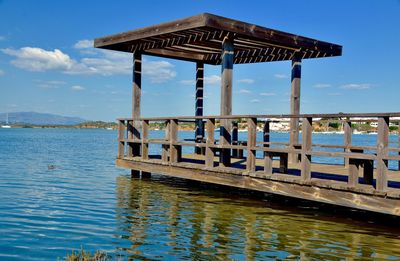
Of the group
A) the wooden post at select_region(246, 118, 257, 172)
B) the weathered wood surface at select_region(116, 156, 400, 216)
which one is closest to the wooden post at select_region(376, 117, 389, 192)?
the weathered wood surface at select_region(116, 156, 400, 216)

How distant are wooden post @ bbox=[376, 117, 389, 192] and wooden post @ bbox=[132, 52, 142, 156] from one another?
8.35m

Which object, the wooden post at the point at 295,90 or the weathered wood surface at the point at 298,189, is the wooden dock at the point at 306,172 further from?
the wooden post at the point at 295,90

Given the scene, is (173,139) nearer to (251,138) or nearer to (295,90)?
(251,138)

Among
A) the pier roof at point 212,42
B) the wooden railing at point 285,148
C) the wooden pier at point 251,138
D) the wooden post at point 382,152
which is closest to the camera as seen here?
the wooden post at point 382,152

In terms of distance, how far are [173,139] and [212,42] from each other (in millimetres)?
3248

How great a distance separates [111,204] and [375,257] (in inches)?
249

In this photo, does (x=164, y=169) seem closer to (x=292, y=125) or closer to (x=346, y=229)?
(x=292, y=125)

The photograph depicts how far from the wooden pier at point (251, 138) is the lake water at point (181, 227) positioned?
629 millimetres

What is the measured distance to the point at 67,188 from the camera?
46.0 feet

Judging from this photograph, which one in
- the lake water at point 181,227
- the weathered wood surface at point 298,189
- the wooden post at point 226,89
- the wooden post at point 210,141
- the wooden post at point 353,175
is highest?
the wooden post at point 226,89

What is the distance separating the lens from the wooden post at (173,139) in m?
11.9

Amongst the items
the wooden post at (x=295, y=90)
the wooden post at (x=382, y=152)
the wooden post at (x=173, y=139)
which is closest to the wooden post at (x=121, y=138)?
the wooden post at (x=173, y=139)

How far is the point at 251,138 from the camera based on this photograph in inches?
382

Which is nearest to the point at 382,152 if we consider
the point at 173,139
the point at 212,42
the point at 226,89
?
the point at 226,89
